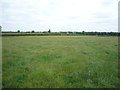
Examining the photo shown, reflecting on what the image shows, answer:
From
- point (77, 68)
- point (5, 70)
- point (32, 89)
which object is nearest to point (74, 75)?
point (77, 68)

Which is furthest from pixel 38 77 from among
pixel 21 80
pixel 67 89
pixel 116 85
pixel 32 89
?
pixel 116 85

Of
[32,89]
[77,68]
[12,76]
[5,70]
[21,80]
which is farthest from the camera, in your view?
[77,68]

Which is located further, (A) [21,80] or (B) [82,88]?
(A) [21,80]

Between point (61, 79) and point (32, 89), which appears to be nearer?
point (32, 89)

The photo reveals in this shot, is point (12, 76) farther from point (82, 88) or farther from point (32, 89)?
point (82, 88)

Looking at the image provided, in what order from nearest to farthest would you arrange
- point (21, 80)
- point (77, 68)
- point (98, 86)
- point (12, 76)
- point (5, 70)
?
point (98, 86) → point (21, 80) → point (12, 76) → point (5, 70) → point (77, 68)

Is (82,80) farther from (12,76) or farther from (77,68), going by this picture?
(12,76)

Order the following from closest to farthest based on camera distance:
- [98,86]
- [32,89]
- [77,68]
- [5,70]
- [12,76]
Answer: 1. [32,89]
2. [98,86]
3. [12,76]
4. [5,70]
5. [77,68]

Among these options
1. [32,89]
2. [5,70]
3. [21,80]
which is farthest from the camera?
[5,70]

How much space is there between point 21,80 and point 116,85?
4.01 m

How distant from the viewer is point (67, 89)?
16.9 feet

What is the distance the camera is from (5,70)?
7.39 meters

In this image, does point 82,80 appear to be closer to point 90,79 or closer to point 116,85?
point 90,79

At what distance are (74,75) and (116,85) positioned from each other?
1.93m
